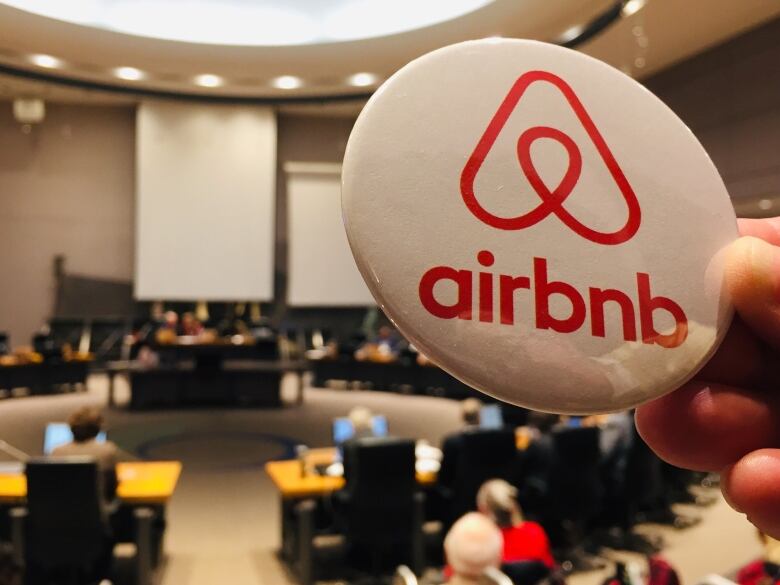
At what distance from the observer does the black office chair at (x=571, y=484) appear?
438cm

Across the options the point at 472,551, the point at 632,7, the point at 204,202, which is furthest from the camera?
the point at 204,202

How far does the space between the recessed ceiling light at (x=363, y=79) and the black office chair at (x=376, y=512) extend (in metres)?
9.22

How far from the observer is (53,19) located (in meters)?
9.30

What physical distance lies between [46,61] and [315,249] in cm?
608

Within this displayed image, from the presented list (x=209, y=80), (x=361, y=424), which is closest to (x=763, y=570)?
(x=361, y=424)

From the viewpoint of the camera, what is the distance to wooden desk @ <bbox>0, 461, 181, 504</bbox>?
3.72m

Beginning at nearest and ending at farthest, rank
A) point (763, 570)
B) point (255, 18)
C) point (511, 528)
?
1. point (763, 570)
2. point (511, 528)
3. point (255, 18)

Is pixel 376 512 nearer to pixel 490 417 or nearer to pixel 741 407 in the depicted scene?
pixel 490 417

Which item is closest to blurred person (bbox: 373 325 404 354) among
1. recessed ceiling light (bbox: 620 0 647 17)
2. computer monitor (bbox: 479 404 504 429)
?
computer monitor (bbox: 479 404 504 429)

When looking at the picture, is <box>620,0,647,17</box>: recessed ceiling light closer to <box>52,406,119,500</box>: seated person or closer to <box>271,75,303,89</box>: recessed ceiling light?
<box>271,75,303,89</box>: recessed ceiling light

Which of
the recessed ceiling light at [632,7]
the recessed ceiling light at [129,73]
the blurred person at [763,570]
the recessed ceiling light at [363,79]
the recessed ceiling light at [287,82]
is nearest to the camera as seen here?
the blurred person at [763,570]

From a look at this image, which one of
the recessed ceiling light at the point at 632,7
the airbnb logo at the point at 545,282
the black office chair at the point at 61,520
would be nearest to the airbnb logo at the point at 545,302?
the airbnb logo at the point at 545,282

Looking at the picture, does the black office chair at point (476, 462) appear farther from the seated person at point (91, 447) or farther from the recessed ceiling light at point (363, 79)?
the recessed ceiling light at point (363, 79)

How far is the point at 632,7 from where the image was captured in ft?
26.4
